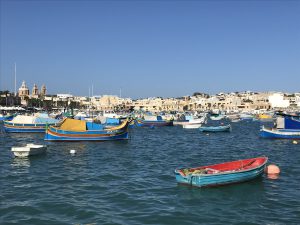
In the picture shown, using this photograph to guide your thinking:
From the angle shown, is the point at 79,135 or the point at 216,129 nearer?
the point at 79,135

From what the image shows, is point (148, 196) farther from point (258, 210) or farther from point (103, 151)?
point (103, 151)

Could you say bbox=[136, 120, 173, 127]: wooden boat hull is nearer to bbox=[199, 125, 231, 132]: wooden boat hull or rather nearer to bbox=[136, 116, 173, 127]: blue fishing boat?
bbox=[136, 116, 173, 127]: blue fishing boat

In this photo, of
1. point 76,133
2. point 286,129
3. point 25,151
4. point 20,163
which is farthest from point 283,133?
point 20,163

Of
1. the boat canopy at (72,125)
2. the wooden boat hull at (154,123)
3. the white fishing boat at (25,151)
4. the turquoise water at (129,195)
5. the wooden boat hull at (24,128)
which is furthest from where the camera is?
the wooden boat hull at (154,123)

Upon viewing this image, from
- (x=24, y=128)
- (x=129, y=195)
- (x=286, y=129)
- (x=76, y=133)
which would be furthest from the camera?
(x=24, y=128)

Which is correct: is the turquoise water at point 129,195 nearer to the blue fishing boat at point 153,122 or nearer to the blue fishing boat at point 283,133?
the blue fishing boat at point 283,133

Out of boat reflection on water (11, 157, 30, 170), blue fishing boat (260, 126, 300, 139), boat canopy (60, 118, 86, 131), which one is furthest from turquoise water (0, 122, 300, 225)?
blue fishing boat (260, 126, 300, 139)

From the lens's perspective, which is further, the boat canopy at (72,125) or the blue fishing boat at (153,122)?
the blue fishing boat at (153,122)

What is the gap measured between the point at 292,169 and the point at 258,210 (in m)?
11.1

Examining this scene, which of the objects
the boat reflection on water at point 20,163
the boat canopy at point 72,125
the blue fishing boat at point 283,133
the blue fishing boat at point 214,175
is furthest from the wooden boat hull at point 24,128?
the blue fishing boat at point 214,175

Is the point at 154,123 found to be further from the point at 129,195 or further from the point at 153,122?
the point at 129,195

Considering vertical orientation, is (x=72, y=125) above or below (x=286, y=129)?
above

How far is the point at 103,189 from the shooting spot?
63.0ft

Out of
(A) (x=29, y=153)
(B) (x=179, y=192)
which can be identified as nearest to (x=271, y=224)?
(B) (x=179, y=192)
